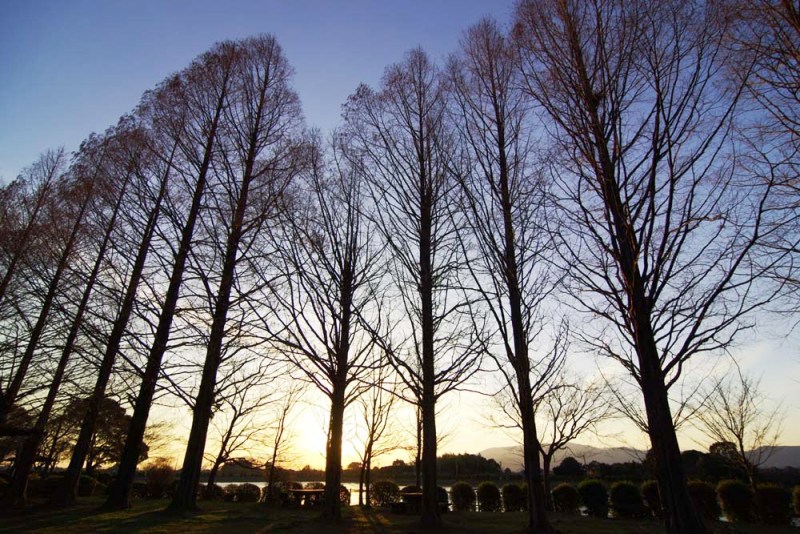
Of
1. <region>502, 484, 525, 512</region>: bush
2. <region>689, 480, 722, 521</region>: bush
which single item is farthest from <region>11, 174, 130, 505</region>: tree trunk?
<region>689, 480, 722, 521</region>: bush

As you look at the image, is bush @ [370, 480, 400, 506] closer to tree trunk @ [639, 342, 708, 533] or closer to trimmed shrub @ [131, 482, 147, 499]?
trimmed shrub @ [131, 482, 147, 499]

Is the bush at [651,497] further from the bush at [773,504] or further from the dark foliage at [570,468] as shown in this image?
the dark foliage at [570,468]

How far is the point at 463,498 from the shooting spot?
18.7 m

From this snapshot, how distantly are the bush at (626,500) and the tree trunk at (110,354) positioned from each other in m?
16.6

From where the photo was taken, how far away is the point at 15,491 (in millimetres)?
12859

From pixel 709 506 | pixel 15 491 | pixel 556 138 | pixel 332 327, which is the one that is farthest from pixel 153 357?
pixel 709 506

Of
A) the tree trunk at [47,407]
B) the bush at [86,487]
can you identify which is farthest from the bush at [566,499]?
the bush at [86,487]

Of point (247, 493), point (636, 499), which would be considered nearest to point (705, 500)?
point (636, 499)

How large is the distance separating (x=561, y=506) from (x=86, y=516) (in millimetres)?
15660

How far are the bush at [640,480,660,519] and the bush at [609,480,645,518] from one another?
0.68 ft

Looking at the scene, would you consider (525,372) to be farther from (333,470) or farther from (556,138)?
(333,470)

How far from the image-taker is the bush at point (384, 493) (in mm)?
19953

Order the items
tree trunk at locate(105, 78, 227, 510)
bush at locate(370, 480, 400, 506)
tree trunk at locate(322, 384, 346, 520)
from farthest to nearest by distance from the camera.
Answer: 1. bush at locate(370, 480, 400, 506)
2. tree trunk at locate(105, 78, 227, 510)
3. tree trunk at locate(322, 384, 346, 520)

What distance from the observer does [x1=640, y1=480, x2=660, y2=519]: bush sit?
14.6 metres
